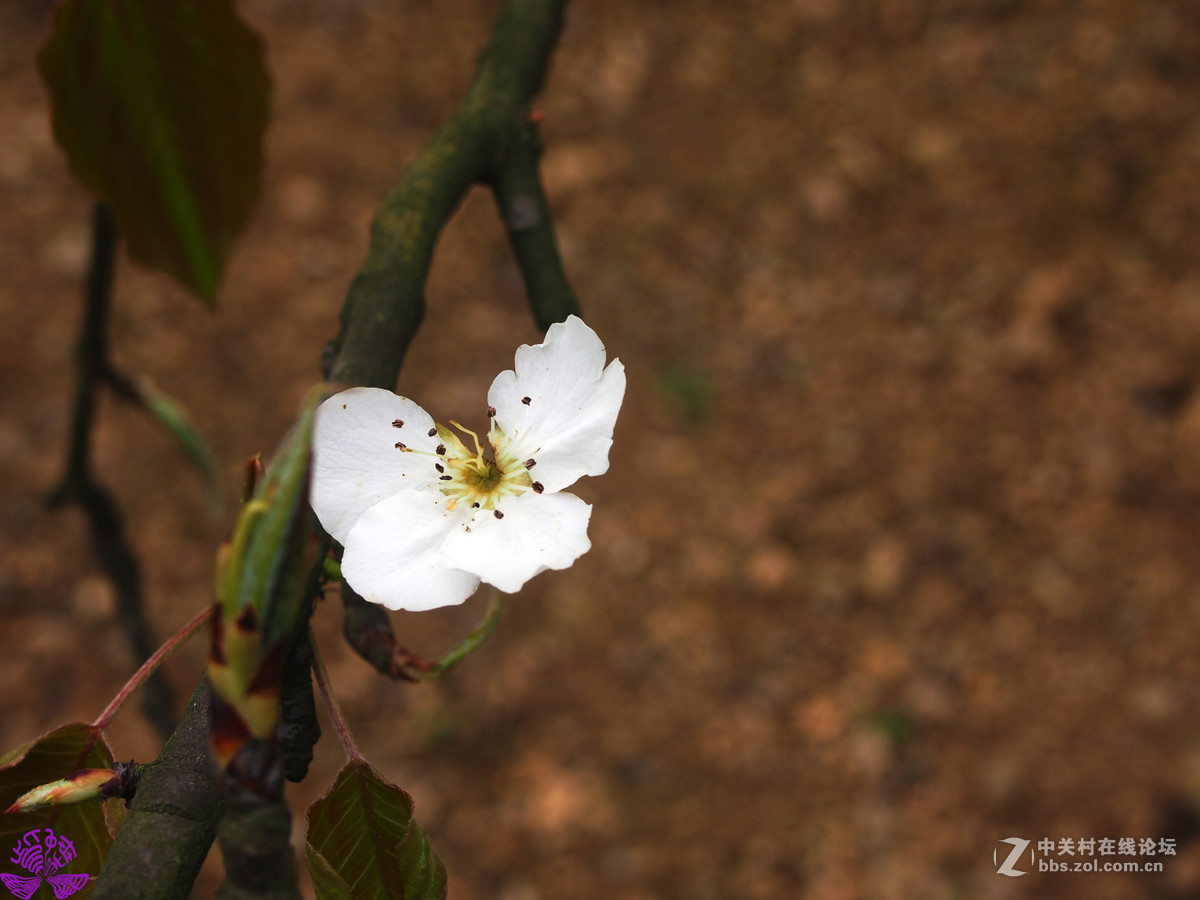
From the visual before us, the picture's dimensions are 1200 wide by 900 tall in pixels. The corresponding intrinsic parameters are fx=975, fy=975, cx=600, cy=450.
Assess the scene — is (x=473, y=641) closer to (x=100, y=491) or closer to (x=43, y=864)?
(x=43, y=864)

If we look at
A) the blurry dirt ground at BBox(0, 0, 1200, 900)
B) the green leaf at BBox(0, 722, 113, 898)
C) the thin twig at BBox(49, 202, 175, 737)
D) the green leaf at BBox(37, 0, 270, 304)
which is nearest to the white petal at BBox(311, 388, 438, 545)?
the green leaf at BBox(0, 722, 113, 898)

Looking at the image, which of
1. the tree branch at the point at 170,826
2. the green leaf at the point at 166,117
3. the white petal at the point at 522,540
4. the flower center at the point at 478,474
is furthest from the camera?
the green leaf at the point at 166,117

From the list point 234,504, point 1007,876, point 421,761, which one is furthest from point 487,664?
point 1007,876

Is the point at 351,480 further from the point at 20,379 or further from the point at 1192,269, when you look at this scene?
the point at 1192,269

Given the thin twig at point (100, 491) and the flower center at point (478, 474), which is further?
the thin twig at point (100, 491)

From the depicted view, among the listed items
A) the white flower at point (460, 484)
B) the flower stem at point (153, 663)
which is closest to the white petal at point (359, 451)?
the white flower at point (460, 484)

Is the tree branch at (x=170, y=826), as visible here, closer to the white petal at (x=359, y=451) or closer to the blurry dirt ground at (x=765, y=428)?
the white petal at (x=359, y=451)

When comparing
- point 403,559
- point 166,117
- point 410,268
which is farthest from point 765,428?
point 403,559
